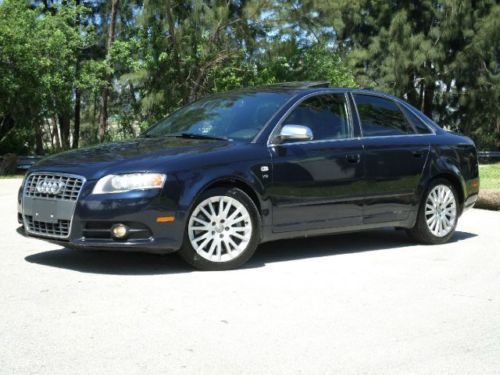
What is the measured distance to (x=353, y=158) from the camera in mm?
8078

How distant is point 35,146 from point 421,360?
37.2 metres

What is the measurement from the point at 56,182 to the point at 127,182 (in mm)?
654

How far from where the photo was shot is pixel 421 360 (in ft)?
15.2

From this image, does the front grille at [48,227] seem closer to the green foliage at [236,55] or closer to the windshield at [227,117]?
the windshield at [227,117]

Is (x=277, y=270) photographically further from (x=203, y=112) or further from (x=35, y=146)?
(x=35, y=146)

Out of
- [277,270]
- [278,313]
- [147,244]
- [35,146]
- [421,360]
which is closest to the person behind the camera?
[421,360]

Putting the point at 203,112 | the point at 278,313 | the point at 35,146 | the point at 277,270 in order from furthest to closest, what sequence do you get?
1. the point at 35,146
2. the point at 203,112
3. the point at 277,270
4. the point at 278,313

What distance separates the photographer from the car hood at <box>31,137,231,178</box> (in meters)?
6.84

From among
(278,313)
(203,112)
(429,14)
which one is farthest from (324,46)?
(278,313)

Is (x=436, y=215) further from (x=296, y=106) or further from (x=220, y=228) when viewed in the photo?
(x=220, y=228)

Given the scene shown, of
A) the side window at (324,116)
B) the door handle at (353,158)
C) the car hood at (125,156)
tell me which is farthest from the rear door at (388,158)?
the car hood at (125,156)

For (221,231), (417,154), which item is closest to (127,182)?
(221,231)

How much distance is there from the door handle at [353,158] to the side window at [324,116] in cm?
22

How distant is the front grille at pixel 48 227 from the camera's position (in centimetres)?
690
